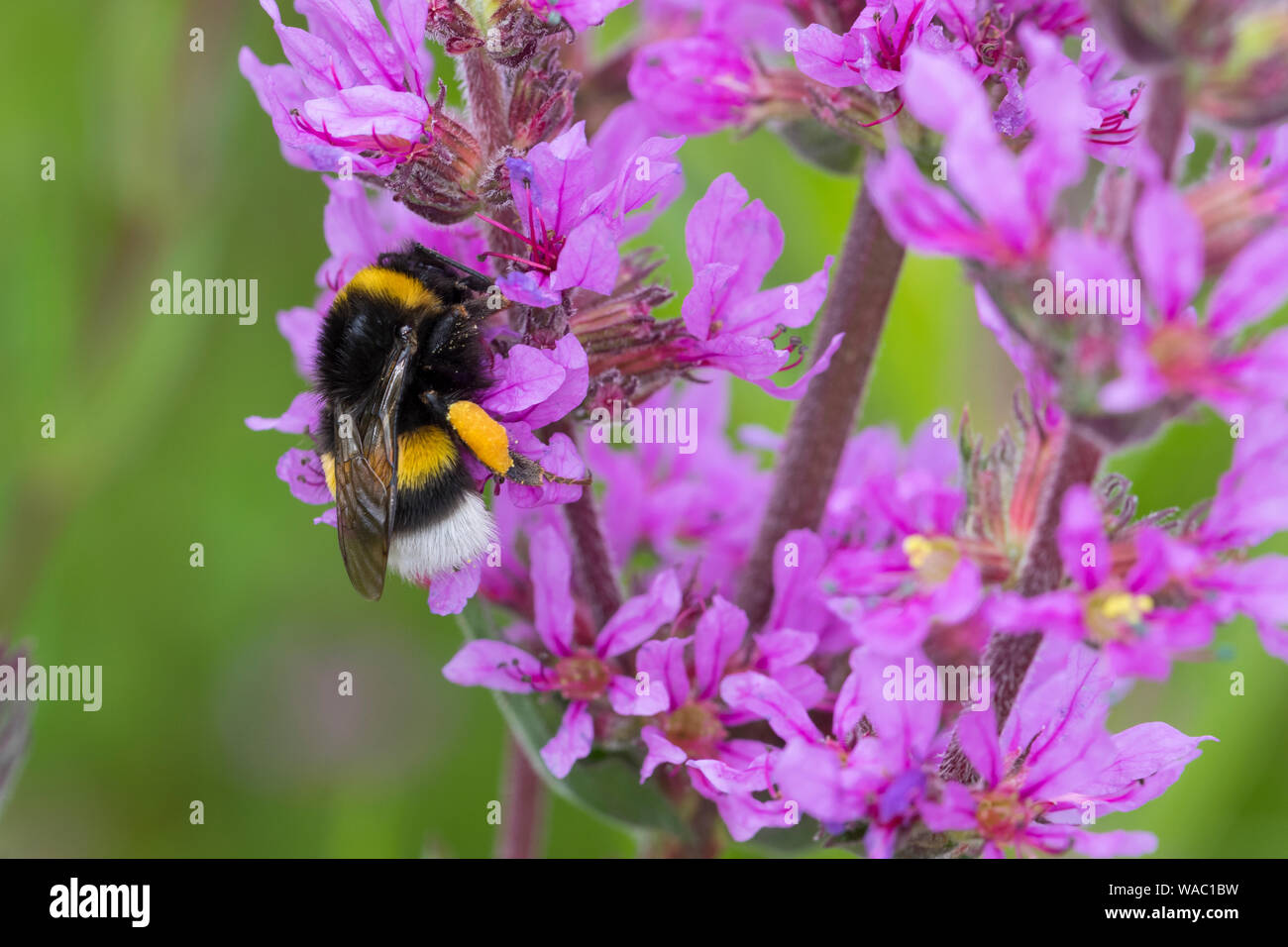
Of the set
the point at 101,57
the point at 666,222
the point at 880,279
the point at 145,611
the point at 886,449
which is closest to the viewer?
the point at 880,279

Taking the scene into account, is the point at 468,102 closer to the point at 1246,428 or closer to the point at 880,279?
the point at 880,279

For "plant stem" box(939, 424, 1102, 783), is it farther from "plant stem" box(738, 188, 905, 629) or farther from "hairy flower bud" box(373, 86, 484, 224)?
"hairy flower bud" box(373, 86, 484, 224)

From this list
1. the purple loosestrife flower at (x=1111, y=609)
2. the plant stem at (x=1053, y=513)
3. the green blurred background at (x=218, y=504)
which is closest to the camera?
the purple loosestrife flower at (x=1111, y=609)

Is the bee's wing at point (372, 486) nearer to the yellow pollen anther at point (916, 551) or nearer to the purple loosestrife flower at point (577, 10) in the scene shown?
the purple loosestrife flower at point (577, 10)

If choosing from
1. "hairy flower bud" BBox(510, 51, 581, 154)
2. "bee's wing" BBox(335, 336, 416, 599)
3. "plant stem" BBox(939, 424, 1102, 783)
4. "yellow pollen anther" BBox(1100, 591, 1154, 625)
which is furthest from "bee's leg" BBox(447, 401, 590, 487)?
"yellow pollen anther" BBox(1100, 591, 1154, 625)

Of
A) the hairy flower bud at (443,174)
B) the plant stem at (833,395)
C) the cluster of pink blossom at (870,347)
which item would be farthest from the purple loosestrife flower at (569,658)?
the hairy flower bud at (443,174)

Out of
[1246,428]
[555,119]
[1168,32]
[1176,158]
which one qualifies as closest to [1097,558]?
[1246,428]
